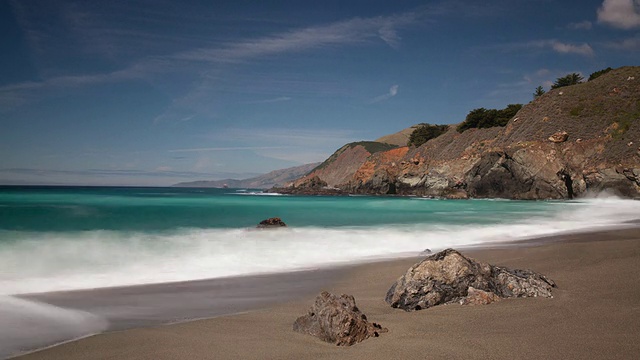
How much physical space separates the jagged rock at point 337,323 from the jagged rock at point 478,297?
3.93ft

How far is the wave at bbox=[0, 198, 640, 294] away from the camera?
284 inches

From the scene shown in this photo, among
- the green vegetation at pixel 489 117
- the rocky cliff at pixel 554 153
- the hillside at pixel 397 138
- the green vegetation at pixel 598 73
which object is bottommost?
the rocky cliff at pixel 554 153

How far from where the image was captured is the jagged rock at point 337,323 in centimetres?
340

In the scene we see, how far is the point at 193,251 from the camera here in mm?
9719

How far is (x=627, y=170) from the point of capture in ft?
108

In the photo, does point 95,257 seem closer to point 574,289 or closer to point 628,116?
point 574,289

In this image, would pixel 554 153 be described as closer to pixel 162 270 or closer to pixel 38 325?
pixel 162 270

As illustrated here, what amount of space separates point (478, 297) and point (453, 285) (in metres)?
0.27

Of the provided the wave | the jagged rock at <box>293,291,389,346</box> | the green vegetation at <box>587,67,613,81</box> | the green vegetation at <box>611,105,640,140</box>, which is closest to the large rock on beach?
the jagged rock at <box>293,291,389,346</box>

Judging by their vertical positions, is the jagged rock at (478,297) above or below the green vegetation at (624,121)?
below

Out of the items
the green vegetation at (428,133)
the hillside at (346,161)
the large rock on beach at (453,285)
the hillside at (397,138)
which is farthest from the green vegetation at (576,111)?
the hillside at (397,138)

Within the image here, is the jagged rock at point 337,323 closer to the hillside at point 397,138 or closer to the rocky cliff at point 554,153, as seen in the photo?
the rocky cliff at point 554,153

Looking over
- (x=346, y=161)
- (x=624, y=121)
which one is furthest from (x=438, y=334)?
(x=346, y=161)

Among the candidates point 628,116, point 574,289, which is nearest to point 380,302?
point 574,289
